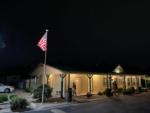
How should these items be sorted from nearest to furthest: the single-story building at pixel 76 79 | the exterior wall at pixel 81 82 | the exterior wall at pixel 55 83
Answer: the single-story building at pixel 76 79 → the exterior wall at pixel 81 82 → the exterior wall at pixel 55 83

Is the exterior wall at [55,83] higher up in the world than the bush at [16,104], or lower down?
higher up

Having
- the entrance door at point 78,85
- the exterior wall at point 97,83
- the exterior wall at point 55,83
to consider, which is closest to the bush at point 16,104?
the exterior wall at point 55,83

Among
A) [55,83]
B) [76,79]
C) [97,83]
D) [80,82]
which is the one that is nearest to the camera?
[76,79]

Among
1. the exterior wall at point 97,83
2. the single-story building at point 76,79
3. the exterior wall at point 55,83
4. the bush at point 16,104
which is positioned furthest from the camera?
the exterior wall at point 97,83

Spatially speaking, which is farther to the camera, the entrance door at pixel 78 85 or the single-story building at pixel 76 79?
the entrance door at pixel 78 85

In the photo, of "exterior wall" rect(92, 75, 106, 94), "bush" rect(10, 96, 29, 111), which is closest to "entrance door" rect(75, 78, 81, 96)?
"exterior wall" rect(92, 75, 106, 94)

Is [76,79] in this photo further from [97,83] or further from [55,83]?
[97,83]

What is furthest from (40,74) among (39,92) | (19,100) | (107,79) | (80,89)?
(19,100)

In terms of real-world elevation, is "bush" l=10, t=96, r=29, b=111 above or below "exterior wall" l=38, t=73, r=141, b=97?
below

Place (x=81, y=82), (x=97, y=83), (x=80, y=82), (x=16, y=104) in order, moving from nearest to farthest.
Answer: (x=16, y=104), (x=80, y=82), (x=81, y=82), (x=97, y=83)

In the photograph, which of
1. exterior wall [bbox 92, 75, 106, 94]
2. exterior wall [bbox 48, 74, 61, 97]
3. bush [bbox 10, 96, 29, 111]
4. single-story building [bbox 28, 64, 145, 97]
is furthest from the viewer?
exterior wall [bbox 92, 75, 106, 94]

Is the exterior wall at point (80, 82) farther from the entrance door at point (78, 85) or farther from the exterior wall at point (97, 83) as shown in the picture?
the exterior wall at point (97, 83)

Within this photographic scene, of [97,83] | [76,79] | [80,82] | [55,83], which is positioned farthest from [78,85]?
[97,83]

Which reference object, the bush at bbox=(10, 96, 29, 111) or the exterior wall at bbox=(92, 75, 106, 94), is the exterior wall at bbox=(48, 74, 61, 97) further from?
the bush at bbox=(10, 96, 29, 111)
